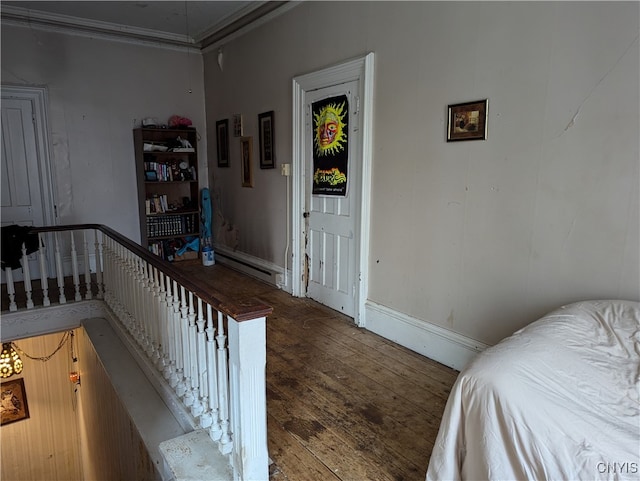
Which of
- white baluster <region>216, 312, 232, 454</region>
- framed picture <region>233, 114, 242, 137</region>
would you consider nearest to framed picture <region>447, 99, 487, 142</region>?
white baluster <region>216, 312, 232, 454</region>

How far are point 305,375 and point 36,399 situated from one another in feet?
16.7

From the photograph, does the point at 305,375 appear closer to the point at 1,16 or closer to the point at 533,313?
the point at 533,313

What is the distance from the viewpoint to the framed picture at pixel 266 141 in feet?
15.4

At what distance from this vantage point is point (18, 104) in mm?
4805

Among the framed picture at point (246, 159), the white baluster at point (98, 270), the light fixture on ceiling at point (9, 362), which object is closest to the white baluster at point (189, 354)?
the white baluster at point (98, 270)

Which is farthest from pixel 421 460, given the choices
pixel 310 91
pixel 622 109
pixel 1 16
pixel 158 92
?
pixel 1 16

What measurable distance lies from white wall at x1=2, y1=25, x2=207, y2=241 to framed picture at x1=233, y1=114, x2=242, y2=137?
1001 millimetres

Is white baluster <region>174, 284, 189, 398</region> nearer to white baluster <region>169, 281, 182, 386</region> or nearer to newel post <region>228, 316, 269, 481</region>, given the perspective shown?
white baluster <region>169, 281, 182, 386</region>

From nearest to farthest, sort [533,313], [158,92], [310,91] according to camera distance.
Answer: [533,313] < [310,91] < [158,92]

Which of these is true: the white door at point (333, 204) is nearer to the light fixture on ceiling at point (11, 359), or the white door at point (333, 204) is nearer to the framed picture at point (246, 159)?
the framed picture at point (246, 159)

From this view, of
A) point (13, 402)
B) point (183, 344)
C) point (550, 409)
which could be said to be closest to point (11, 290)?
point (183, 344)

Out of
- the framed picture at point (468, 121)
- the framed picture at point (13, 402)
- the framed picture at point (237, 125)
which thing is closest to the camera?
the framed picture at point (468, 121)

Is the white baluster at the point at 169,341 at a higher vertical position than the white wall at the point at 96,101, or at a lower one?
lower

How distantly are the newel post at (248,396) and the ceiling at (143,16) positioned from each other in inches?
145
